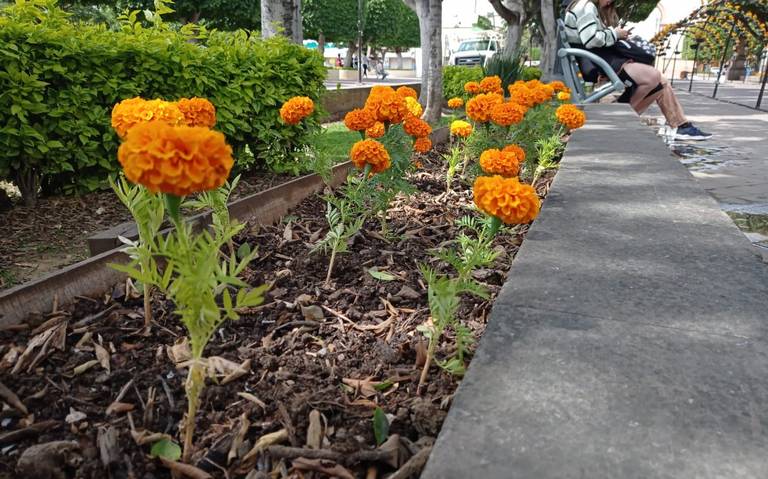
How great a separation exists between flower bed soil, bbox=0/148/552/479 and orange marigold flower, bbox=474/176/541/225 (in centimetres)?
45

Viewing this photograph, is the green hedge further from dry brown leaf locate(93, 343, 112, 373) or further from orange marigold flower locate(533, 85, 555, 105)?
dry brown leaf locate(93, 343, 112, 373)

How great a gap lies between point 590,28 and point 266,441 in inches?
267

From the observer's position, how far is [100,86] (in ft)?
11.5

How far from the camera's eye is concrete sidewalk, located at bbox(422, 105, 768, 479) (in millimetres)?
943

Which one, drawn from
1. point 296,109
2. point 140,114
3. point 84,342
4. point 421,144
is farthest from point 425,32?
point 84,342

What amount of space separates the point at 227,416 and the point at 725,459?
113cm

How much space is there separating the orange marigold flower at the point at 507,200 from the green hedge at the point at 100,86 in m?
2.89

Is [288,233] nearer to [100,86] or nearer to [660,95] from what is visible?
[100,86]

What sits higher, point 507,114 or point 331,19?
point 331,19

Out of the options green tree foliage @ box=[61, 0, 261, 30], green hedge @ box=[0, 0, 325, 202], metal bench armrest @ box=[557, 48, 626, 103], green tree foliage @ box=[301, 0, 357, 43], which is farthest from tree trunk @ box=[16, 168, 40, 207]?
green tree foliage @ box=[301, 0, 357, 43]

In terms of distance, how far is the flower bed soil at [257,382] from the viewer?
4.06ft

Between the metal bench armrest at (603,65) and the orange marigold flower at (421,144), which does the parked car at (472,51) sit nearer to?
the metal bench armrest at (603,65)

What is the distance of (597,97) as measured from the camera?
25.6 feet

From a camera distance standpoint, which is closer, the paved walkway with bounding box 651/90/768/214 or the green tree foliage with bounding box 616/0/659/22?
the paved walkway with bounding box 651/90/768/214
